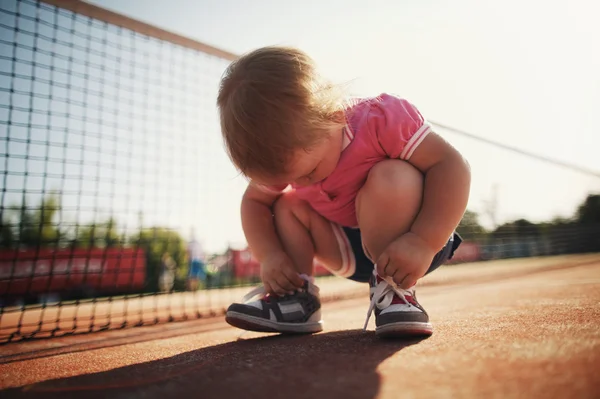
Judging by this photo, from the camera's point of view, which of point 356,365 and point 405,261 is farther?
point 405,261

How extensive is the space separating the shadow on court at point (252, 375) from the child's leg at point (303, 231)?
356mm

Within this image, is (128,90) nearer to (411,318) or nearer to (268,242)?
(268,242)

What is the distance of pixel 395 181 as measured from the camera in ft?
3.16

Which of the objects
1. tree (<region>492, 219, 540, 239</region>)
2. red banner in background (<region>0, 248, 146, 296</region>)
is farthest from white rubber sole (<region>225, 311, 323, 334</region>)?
tree (<region>492, 219, 540, 239</region>)

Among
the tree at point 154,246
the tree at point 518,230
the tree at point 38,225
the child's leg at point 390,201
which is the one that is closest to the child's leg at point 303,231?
the child's leg at point 390,201

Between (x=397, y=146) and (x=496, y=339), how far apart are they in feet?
1.57

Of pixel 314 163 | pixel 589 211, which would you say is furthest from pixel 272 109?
pixel 589 211

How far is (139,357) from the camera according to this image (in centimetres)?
91

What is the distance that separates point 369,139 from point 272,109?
277 millimetres

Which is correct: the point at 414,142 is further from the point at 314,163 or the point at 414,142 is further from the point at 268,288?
the point at 268,288

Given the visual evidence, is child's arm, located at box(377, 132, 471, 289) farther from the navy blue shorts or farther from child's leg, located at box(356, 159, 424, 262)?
the navy blue shorts

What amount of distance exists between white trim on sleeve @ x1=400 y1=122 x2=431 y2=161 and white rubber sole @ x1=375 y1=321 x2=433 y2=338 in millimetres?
401

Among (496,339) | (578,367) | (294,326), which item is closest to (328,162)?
(294,326)

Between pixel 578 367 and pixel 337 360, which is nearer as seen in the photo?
pixel 578 367
